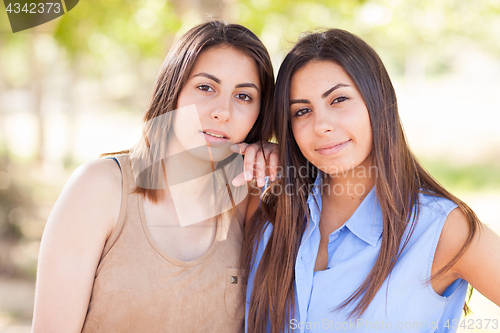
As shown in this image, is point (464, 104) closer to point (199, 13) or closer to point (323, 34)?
point (199, 13)

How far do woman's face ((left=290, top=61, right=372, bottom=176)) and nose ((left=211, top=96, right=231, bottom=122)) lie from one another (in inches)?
15.1

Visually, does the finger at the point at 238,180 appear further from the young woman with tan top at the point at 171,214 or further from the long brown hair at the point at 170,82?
the long brown hair at the point at 170,82

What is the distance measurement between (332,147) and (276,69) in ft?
14.5

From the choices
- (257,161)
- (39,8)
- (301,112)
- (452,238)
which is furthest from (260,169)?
(39,8)

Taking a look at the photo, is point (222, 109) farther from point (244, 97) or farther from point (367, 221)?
point (367, 221)

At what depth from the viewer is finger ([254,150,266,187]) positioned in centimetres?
233

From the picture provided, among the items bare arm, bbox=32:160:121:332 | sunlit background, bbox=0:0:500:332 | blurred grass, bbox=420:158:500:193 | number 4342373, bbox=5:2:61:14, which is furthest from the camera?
blurred grass, bbox=420:158:500:193

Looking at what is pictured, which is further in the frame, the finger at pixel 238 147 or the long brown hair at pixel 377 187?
the finger at pixel 238 147

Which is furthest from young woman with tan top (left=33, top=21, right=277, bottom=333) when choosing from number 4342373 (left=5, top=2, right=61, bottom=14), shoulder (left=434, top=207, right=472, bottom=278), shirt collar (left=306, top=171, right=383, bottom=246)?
number 4342373 (left=5, top=2, right=61, bottom=14)

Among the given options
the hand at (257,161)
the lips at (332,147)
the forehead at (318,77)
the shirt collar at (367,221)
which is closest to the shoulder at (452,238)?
the shirt collar at (367,221)

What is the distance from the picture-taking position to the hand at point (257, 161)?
92.8 inches

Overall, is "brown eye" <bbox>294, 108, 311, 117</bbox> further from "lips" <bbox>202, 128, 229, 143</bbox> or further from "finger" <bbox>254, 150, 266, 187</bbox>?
"lips" <bbox>202, 128, 229, 143</bbox>

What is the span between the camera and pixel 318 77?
2.23 meters

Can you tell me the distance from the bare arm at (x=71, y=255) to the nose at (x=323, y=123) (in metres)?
1.12
